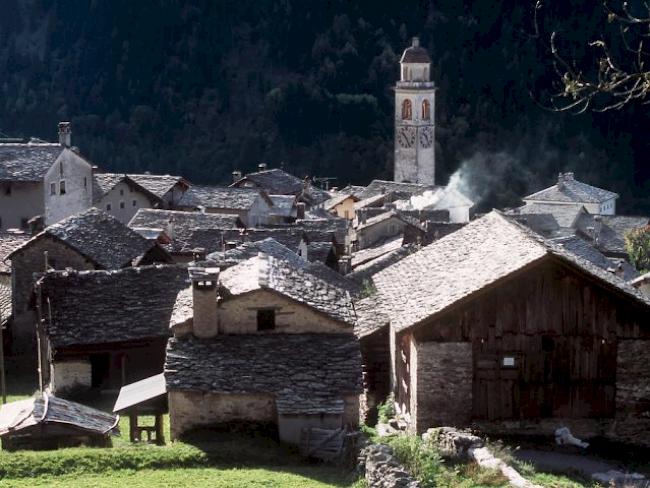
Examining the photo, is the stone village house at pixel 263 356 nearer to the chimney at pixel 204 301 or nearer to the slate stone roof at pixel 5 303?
the chimney at pixel 204 301

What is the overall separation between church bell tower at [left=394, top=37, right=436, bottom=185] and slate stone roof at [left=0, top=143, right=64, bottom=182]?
165ft

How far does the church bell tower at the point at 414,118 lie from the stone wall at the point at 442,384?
248 feet

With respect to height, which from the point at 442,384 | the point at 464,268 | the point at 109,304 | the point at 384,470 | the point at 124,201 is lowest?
the point at 384,470

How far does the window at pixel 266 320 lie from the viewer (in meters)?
24.3

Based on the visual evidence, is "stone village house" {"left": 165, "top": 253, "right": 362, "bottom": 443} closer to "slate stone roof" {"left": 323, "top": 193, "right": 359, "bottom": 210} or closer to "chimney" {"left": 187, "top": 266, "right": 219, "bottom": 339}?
"chimney" {"left": 187, "top": 266, "right": 219, "bottom": 339}

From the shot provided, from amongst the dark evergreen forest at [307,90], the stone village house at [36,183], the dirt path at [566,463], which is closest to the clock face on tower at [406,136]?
the dark evergreen forest at [307,90]

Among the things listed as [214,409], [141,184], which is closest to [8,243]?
[141,184]

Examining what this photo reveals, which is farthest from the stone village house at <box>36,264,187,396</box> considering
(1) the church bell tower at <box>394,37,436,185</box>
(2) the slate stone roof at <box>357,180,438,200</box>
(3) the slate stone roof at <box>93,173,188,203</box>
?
(1) the church bell tower at <box>394,37,436,185</box>

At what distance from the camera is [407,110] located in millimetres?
99562

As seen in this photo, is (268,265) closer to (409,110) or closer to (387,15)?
(409,110)

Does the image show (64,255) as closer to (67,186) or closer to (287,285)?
(287,285)

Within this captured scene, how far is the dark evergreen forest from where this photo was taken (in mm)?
111375

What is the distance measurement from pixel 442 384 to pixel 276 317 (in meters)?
3.64

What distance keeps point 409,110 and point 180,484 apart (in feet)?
268
